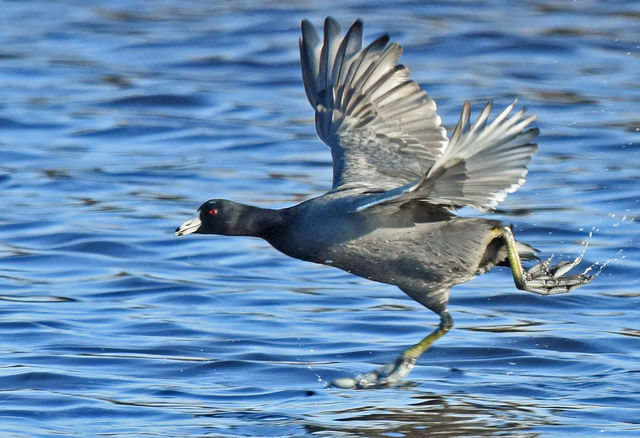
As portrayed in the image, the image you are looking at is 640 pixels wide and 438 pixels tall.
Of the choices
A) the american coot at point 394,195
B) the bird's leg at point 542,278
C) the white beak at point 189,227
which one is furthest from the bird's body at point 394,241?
the white beak at point 189,227

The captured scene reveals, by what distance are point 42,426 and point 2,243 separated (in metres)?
3.55

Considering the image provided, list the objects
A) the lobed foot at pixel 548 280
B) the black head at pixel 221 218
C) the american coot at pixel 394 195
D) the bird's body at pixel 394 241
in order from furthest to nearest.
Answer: the lobed foot at pixel 548 280 < the black head at pixel 221 218 < the bird's body at pixel 394 241 < the american coot at pixel 394 195

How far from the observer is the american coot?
5.51 metres

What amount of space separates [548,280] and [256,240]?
3.11 m

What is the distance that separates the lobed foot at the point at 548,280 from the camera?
6648mm

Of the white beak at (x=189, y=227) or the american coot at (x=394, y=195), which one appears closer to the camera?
the american coot at (x=394, y=195)

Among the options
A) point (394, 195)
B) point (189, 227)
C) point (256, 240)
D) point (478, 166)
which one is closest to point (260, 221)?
point (189, 227)

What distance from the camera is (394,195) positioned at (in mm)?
5508

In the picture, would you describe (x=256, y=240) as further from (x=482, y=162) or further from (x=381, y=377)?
(x=482, y=162)

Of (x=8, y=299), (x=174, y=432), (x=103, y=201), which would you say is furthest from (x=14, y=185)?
(x=174, y=432)

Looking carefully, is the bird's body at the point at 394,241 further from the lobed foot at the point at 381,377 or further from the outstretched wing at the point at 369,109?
the outstretched wing at the point at 369,109

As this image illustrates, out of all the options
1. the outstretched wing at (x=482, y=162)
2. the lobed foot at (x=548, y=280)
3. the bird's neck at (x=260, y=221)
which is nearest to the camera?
the outstretched wing at (x=482, y=162)

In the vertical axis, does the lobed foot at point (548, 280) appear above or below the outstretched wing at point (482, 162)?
below

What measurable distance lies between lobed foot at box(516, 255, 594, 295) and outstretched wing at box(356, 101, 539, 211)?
3.09 feet
